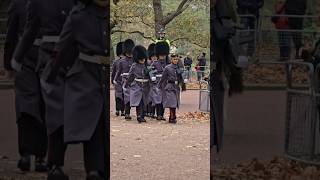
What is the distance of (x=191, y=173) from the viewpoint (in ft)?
21.3

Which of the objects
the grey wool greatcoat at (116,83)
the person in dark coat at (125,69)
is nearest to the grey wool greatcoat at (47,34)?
the person in dark coat at (125,69)

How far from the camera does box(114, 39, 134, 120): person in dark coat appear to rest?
39.4 feet

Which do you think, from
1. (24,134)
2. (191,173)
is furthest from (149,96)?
(24,134)

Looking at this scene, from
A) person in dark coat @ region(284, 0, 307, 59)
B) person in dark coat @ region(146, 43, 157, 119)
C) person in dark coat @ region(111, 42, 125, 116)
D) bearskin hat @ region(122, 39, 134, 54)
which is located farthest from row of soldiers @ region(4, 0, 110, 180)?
person in dark coat @ region(146, 43, 157, 119)

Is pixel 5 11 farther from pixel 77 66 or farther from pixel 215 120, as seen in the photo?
pixel 215 120

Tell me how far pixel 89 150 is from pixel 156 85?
333 inches

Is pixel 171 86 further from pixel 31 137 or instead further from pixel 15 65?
pixel 15 65

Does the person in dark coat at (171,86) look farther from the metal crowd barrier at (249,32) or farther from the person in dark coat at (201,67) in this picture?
the person in dark coat at (201,67)

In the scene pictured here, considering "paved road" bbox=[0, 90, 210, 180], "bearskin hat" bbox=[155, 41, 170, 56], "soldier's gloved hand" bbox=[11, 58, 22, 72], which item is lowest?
"paved road" bbox=[0, 90, 210, 180]

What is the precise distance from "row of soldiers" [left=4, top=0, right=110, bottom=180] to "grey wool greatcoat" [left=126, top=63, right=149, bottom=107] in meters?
7.76

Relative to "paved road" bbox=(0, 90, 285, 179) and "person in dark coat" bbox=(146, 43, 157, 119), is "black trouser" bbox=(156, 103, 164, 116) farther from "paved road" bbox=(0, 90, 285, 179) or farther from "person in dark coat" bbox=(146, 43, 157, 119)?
"paved road" bbox=(0, 90, 285, 179)

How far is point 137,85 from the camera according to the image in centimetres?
1257

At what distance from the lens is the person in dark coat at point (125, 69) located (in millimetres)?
12023

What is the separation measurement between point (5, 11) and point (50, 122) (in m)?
→ 0.79
